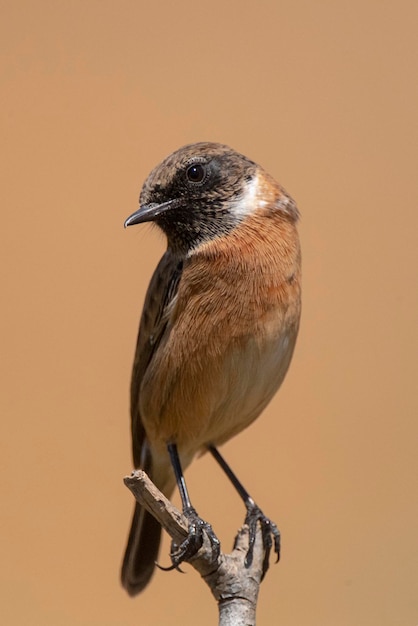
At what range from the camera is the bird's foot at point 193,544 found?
3.54 m

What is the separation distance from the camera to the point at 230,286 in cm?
373

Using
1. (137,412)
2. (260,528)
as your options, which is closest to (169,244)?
(137,412)

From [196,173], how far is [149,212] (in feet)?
0.78

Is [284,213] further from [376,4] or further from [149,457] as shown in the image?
[376,4]

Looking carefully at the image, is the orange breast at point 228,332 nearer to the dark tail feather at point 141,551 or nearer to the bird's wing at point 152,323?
the bird's wing at point 152,323

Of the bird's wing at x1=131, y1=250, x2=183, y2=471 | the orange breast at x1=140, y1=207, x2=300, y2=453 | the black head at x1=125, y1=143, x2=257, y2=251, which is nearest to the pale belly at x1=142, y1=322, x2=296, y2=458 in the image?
the orange breast at x1=140, y1=207, x2=300, y2=453

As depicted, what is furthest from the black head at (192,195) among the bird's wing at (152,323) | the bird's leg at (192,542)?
the bird's leg at (192,542)

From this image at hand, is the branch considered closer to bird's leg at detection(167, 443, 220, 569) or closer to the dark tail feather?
bird's leg at detection(167, 443, 220, 569)

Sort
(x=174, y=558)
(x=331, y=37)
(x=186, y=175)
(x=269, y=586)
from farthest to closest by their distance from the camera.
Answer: (x=331, y=37), (x=269, y=586), (x=186, y=175), (x=174, y=558)

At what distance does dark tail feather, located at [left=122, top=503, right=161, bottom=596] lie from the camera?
14.5 feet

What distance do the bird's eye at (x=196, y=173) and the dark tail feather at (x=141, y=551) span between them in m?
1.39

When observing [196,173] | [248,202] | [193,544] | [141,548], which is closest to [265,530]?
[193,544]

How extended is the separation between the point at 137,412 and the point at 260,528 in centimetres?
66

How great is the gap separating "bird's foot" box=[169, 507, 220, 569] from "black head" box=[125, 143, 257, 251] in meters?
0.99
